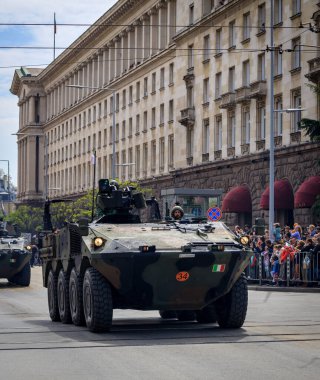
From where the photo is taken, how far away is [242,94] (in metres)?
55.2

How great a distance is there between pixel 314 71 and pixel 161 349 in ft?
109

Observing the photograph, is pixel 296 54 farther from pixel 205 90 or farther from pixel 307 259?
pixel 307 259

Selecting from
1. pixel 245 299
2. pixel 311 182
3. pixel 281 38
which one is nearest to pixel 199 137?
pixel 281 38

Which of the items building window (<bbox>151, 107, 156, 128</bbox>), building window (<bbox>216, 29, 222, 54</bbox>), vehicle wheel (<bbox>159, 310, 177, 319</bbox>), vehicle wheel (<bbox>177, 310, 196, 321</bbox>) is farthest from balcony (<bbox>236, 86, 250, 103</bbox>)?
vehicle wheel (<bbox>177, 310, 196, 321</bbox>)

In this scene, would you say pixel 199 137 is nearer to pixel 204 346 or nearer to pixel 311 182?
pixel 311 182

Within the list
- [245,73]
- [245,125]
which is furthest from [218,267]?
[245,73]

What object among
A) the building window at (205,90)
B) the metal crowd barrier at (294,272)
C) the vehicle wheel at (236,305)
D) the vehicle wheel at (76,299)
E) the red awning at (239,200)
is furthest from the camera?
the building window at (205,90)

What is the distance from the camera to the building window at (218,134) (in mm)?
59812

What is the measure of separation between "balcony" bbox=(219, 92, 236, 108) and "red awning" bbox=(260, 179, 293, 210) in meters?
8.64

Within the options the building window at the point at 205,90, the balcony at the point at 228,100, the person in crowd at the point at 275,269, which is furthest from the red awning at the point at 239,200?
the person in crowd at the point at 275,269

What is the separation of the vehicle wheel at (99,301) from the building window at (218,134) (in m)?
43.9

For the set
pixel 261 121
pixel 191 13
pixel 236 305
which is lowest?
pixel 236 305

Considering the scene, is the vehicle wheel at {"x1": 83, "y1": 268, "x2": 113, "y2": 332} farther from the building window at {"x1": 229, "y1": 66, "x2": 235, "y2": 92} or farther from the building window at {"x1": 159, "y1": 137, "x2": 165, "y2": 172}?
the building window at {"x1": 159, "y1": 137, "x2": 165, "y2": 172}

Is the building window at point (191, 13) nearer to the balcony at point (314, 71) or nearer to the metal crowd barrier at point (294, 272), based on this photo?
the balcony at point (314, 71)
